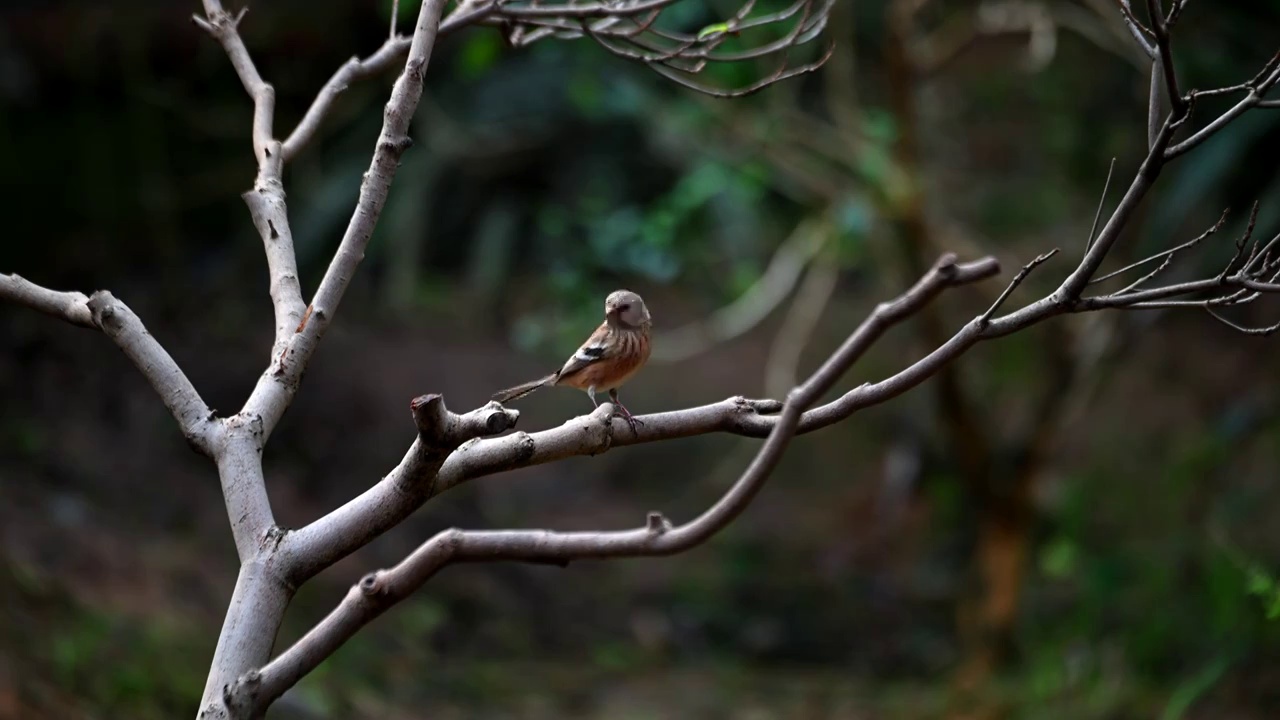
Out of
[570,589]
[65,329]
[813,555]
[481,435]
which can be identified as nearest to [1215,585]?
[813,555]

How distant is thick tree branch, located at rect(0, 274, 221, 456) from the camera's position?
178cm

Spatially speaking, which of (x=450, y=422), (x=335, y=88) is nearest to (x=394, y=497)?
(x=450, y=422)

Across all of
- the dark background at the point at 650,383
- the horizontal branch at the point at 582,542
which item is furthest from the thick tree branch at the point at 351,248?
the dark background at the point at 650,383

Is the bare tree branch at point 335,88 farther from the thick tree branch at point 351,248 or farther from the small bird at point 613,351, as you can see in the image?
the small bird at point 613,351

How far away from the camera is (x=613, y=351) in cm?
206

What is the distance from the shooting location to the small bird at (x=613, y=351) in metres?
2.04

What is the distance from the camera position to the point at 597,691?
4.99m

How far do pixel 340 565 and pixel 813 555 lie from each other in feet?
7.75

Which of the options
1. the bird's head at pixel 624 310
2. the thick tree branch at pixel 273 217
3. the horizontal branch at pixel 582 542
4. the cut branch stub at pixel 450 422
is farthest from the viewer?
the bird's head at pixel 624 310

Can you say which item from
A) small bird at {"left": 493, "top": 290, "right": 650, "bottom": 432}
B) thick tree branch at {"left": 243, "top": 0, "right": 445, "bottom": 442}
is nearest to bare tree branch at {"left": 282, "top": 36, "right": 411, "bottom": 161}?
thick tree branch at {"left": 243, "top": 0, "right": 445, "bottom": 442}

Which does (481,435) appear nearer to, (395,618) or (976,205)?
(395,618)

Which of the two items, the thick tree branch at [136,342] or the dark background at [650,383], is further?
the dark background at [650,383]

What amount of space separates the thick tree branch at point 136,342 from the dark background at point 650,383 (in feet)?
6.76

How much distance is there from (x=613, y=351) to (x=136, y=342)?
0.75 meters
